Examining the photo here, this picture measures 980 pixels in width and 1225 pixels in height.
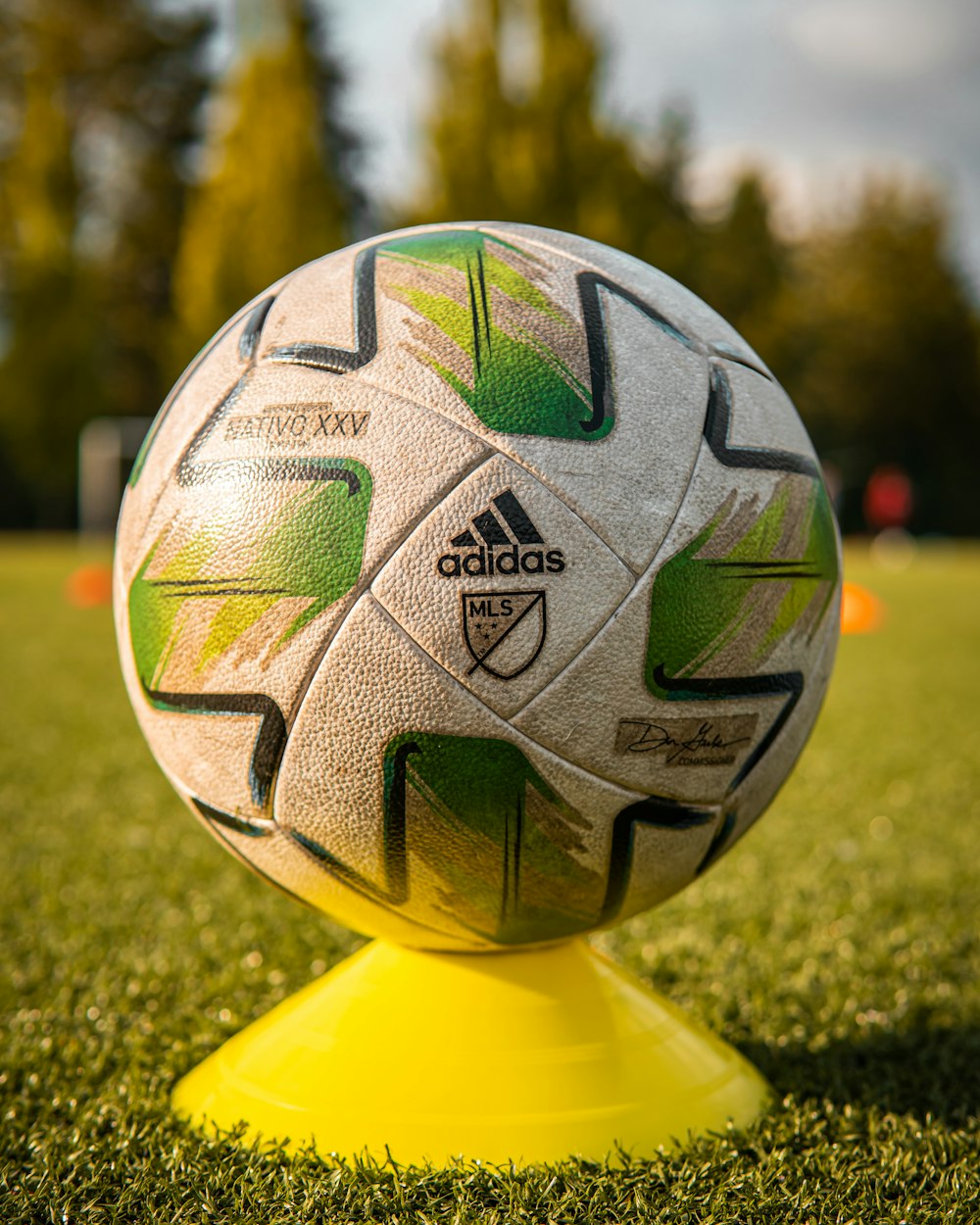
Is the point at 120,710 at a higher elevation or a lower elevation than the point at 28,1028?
lower

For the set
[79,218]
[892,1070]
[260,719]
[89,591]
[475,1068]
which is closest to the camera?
[260,719]

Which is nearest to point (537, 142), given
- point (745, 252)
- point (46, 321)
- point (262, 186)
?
point (262, 186)

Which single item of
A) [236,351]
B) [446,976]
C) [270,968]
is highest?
[236,351]

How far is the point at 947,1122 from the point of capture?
240 centimetres

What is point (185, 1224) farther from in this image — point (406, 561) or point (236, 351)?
point (236, 351)

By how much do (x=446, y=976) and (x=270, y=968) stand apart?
100 cm

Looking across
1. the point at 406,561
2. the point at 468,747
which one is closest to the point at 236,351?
the point at 406,561

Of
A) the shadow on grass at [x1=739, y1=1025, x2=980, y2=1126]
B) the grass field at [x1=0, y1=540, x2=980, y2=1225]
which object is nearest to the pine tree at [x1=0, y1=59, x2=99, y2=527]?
the grass field at [x1=0, y1=540, x2=980, y2=1225]

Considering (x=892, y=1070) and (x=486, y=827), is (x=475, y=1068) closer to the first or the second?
(x=486, y=827)

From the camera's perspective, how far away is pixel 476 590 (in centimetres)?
197

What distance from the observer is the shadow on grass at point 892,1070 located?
8.18 ft

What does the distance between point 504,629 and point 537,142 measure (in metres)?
23.7

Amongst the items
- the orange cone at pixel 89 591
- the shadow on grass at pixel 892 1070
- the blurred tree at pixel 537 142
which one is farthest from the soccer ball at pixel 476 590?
the blurred tree at pixel 537 142

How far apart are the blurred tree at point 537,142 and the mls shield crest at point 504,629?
22619 millimetres
